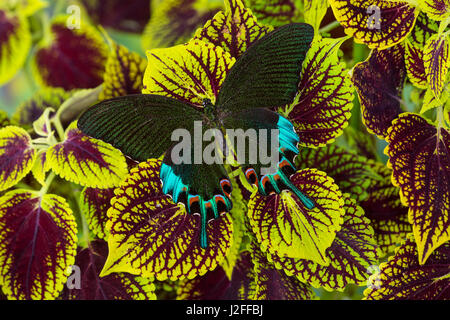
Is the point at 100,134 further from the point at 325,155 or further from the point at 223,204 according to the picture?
the point at 325,155

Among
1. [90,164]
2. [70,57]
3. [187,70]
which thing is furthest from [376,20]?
[70,57]

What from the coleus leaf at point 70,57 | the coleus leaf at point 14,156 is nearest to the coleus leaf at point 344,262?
the coleus leaf at point 14,156

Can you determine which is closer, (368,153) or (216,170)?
(216,170)

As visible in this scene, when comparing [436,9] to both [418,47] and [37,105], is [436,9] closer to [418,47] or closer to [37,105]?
[418,47]

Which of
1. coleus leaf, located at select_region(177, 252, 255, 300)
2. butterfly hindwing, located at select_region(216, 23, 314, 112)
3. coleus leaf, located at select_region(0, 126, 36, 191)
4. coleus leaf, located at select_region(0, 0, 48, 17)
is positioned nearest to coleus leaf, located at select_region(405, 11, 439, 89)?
butterfly hindwing, located at select_region(216, 23, 314, 112)

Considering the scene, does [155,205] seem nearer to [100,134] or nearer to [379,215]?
[100,134]
